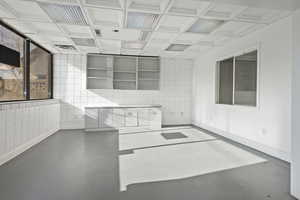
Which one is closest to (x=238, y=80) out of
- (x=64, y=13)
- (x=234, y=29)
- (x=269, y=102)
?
(x=269, y=102)

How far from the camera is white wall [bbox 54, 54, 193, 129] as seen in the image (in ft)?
19.2

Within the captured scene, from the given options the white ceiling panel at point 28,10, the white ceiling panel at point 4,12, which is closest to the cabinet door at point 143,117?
the white ceiling panel at point 28,10

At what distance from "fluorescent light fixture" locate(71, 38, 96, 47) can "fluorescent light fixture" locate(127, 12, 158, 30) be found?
142 centimetres

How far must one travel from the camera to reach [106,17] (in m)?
3.22

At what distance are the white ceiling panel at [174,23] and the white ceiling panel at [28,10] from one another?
2046 mm

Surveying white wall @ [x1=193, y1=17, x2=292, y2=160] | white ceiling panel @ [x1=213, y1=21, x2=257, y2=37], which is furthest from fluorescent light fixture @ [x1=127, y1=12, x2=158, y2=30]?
white wall @ [x1=193, y1=17, x2=292, y2=160]

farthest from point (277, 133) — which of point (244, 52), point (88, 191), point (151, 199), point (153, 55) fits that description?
point (153, 55)

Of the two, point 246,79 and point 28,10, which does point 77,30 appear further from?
point 246,79

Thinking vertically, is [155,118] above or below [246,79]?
below

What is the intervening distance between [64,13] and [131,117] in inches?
136

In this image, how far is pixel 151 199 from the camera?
195 cm

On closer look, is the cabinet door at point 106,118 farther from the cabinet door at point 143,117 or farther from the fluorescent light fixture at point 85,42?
the fluorescent light fixture at point 85,42

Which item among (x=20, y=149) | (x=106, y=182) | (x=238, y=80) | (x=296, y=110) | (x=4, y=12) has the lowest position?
(x=106, y=182)

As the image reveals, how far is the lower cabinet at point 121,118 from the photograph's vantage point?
5.50 m
